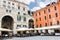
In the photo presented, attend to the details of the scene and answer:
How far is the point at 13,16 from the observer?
40469 millimetres

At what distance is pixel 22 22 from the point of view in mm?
42906

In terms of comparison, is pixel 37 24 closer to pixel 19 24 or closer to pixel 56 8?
pixel 19 24

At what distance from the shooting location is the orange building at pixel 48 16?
36.7 meters

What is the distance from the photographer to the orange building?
120 ft

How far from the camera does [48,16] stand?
40.5 metres

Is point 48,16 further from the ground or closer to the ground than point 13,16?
closer to the ground

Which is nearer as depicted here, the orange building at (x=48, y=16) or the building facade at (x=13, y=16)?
the orange building at (x=48, y=16)

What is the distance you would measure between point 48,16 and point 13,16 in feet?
37.5

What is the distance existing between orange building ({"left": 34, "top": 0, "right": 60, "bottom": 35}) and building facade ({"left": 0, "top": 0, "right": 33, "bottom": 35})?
158 inches

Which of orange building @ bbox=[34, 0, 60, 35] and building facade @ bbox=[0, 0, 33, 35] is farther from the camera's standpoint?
building facade @ bbox=[0, 0, 33, 35]

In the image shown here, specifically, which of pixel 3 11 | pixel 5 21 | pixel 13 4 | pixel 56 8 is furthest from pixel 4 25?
pixel 56 8

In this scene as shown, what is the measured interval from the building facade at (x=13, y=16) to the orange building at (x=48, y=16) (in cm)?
401

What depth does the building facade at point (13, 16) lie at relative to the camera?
3830cm

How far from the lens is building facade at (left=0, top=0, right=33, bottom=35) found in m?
38.3
